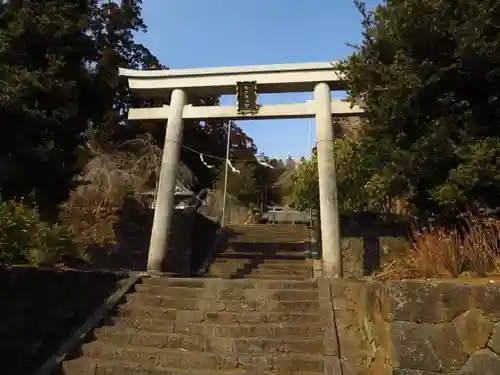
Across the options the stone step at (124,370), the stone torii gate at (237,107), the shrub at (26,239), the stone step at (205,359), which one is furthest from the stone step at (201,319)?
the stone torii gate at (237,107)

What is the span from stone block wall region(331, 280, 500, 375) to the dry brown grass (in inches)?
19.5

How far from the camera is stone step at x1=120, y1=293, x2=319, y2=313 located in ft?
21.1

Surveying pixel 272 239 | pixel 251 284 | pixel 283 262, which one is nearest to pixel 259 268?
pixel 283 262

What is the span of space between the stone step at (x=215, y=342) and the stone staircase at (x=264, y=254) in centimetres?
470

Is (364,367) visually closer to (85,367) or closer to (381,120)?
(85,367)

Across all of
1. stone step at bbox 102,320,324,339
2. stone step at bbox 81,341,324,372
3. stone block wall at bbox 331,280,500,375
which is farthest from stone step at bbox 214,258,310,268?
stone block wall at bbox 331,280,500,375

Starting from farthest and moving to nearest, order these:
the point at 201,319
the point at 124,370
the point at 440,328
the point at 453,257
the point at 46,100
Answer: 1. the point at 46,100
2. the point at 201,319
3. the point at 124,370
4. the point at 453,257
5. the point at 440,328

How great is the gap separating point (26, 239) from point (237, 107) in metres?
5.39

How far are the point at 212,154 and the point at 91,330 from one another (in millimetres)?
18827

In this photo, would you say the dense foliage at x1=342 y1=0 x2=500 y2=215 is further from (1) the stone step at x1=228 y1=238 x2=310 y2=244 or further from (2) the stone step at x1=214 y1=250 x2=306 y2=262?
(1) the stone step at x1=228 y1=238 x2=310 y2=244

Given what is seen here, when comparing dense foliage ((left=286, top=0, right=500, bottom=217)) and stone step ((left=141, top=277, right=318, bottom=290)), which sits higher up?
dense foliage ((left=286, top=0, right=500, bottom=217))

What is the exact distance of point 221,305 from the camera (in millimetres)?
6566

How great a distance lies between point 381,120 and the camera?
7383mm

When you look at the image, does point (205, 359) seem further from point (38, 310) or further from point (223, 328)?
point (38, 310)
